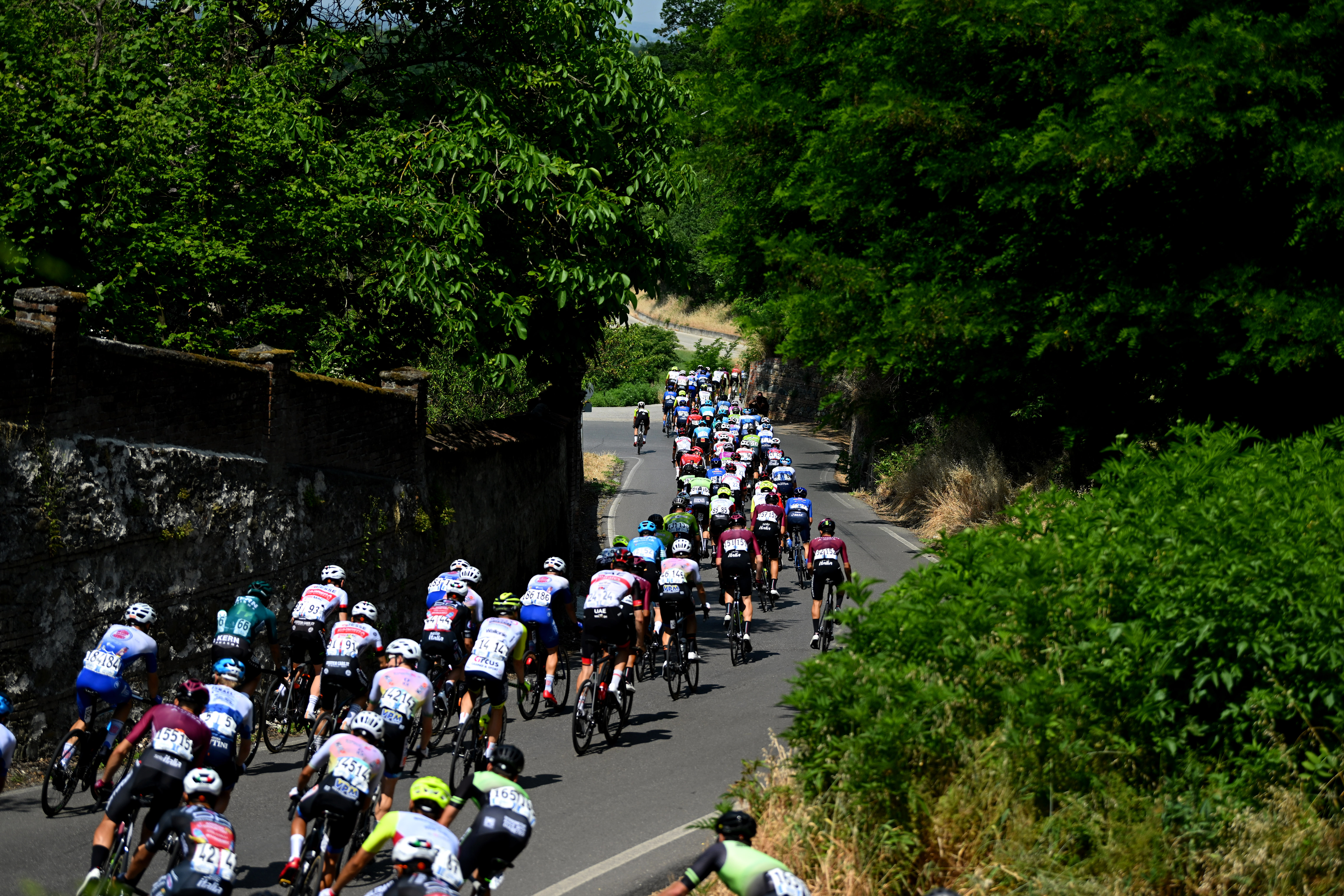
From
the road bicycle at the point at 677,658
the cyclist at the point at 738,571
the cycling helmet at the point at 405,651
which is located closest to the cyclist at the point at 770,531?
the cyclist at the point at 738,571

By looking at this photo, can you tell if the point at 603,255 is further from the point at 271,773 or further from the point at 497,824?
the point at 497,824

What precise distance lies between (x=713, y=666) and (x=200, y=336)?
7.70 meters

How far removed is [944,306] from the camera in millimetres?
21531

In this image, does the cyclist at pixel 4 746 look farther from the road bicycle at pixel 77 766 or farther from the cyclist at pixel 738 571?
the cyclist at pixel 738 571

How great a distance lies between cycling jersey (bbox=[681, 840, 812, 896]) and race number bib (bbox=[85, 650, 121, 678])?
5.71m

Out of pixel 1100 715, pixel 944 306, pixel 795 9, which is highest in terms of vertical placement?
pixel 795 9

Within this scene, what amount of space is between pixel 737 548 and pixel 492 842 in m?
10.7

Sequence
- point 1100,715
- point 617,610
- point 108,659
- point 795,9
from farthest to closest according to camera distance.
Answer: point 795,9 < point 617,610 < point 108,659 < point 1100,715

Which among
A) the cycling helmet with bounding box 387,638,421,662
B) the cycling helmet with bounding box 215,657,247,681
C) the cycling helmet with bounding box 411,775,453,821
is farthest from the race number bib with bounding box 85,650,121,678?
the cycling helmet with bounding box 411,775,453,821

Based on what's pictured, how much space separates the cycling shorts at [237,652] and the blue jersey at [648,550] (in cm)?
542

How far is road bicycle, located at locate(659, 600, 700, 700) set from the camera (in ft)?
48.4

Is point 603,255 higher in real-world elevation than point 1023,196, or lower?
lower

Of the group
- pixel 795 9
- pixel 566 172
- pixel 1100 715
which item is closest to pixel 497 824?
pixel 1100 715

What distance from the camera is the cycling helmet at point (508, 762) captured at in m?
7.10
